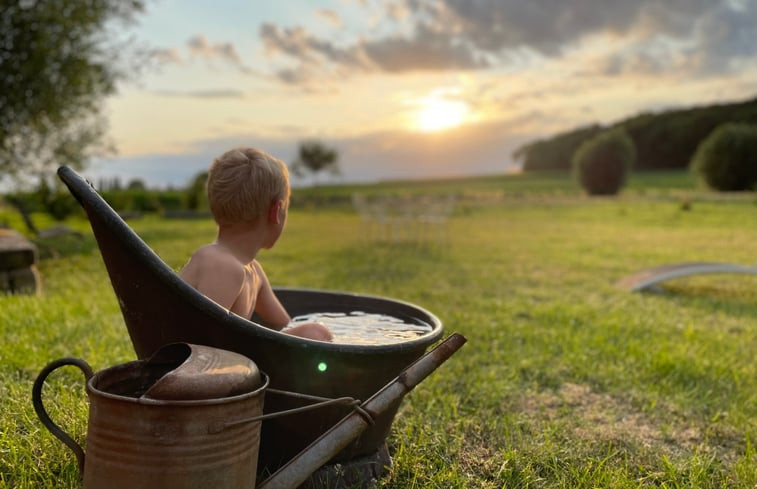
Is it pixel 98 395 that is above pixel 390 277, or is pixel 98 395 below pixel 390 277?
above

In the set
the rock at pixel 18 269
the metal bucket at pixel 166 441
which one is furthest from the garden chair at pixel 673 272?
the rock at pixel 18 269

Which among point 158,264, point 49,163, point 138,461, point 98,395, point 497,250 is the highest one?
point 49,163

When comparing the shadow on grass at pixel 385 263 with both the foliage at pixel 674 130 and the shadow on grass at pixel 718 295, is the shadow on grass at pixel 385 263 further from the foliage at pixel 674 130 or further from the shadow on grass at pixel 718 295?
the foliage at pixel 674 130

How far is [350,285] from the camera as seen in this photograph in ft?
27.6

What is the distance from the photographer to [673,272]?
7652mm

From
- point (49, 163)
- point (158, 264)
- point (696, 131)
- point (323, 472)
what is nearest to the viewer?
point (158, 264)

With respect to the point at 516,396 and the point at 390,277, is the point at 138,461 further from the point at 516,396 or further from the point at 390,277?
the point at 390,277

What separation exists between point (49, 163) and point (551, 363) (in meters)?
13.8

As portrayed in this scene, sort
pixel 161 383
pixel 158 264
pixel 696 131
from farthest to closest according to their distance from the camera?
pixel 696 131 < pixel 158 264 < pixel 161 383

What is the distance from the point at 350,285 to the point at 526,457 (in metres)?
5.57

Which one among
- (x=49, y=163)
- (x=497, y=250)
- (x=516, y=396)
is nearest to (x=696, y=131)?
(x=497, y=250)

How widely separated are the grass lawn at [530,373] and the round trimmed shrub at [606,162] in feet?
94.9

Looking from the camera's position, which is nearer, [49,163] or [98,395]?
[98,395]

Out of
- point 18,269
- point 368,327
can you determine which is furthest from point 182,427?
point 18,269
